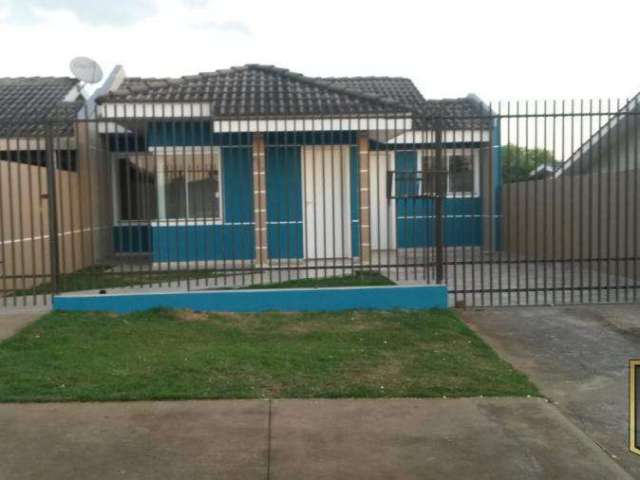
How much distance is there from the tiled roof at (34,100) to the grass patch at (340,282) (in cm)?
611

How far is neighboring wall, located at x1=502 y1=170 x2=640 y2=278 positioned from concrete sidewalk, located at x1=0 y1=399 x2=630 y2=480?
5.13m

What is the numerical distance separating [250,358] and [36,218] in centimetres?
640

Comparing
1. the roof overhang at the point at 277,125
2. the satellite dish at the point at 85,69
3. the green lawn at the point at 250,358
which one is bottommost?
the green lawn at the point at 250,358

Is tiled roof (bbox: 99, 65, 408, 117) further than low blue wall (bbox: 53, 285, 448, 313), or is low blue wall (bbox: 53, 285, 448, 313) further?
tiled roof (bbox: 99, 65, 408, 117)

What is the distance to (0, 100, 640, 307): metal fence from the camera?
9.35 meters

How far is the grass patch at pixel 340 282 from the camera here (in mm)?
9258

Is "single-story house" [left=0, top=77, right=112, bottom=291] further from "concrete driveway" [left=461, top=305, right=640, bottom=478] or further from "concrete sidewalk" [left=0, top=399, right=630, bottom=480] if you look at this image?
"concrete driveway" [left=461, top=305, right=640, bottom=478]

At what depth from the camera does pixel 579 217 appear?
11.2 meters

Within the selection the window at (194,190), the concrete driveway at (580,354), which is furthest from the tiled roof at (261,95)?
the concrete driveway at (580,354)

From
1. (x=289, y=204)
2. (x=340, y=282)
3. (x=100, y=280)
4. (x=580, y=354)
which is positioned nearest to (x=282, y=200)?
(x=289, y=204)

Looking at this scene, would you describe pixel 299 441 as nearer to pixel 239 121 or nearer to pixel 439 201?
pixel 439 201

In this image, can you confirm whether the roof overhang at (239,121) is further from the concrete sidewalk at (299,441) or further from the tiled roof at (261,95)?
the concrete sidewalk at (299,441)

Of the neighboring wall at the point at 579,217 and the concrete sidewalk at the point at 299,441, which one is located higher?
the neighboring wall at the point at 579,217

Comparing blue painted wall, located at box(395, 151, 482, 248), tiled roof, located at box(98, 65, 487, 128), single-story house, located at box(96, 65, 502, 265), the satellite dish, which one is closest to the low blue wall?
single-story house, located at box(96, 65, 502, 265)
